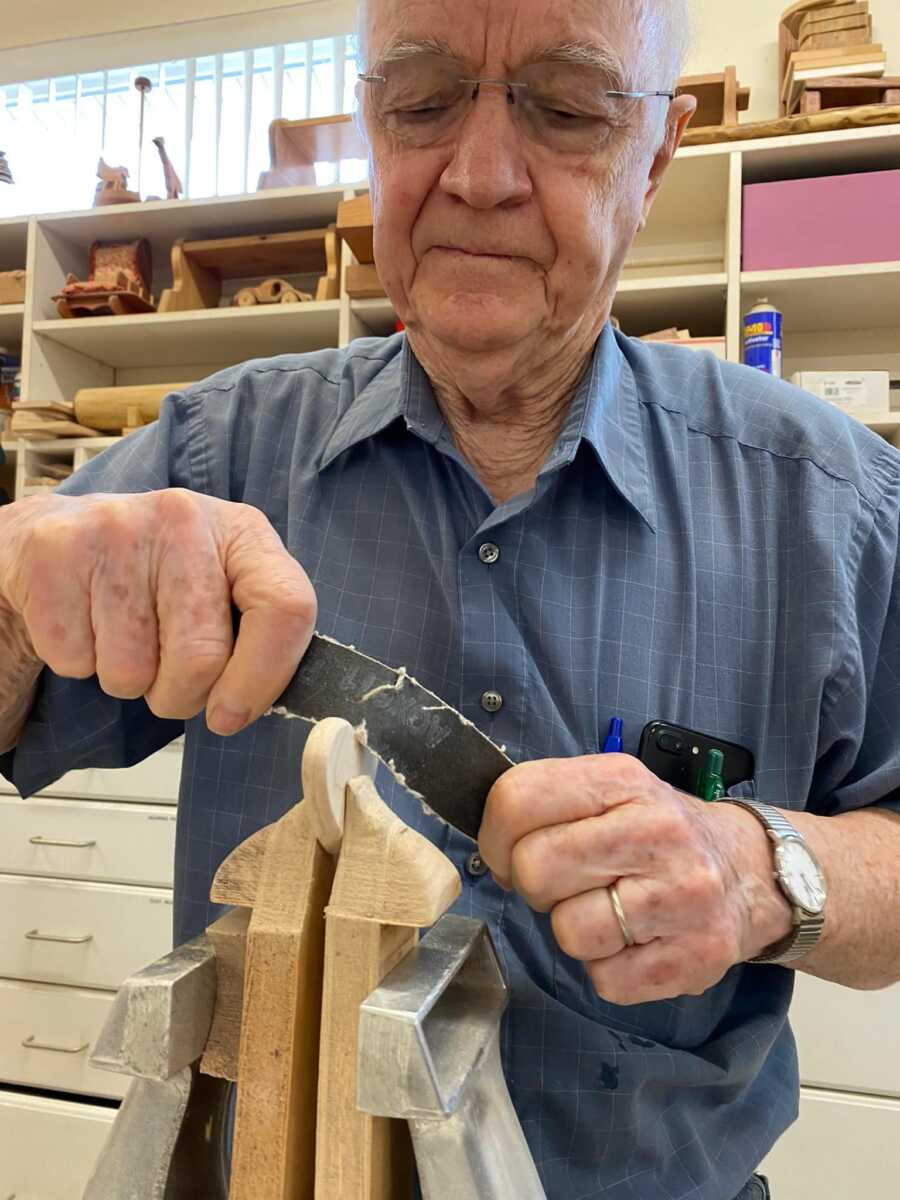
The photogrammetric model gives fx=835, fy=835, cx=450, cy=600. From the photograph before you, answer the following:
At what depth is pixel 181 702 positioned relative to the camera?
20.1 inches

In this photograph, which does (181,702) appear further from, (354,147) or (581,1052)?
(354,147)

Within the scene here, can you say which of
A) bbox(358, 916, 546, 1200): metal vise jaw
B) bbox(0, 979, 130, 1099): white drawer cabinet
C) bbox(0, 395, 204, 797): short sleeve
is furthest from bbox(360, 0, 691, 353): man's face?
bbox(0, 979, 130, 1099): white drawer cabinet

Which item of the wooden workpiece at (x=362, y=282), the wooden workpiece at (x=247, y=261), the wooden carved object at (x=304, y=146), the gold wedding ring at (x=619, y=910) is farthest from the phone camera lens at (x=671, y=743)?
the wooden carved object at (x=304, y=146)

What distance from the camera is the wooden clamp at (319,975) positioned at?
38cm

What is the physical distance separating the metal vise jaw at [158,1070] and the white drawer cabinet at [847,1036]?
1.42m

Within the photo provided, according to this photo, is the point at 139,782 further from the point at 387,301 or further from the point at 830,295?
the point at 830,295

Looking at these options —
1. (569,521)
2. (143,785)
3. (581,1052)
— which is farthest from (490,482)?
(143,785)

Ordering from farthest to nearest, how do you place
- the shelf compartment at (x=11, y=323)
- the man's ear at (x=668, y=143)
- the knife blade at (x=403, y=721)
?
the shelf compartment at (x=11, y=323), the man's ear at (x=668, y=143), the knife blade at (x=403, y=721)

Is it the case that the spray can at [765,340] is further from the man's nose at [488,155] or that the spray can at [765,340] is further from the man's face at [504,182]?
the man's nose at [488,155]

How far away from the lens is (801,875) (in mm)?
590

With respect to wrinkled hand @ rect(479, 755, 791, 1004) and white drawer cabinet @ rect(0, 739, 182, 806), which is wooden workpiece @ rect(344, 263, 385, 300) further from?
wrinkled hand @ rect(479, 755, 791, 1004)

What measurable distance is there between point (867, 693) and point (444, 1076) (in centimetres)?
57

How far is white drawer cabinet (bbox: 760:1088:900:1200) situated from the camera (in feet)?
5.11

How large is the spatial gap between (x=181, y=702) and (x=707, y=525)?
0.52 meters
